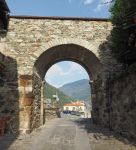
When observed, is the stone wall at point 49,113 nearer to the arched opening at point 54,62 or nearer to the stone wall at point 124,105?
the arched opening at point 54,62

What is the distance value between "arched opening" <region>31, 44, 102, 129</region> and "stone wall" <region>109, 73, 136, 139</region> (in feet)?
8.40

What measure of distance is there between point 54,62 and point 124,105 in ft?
23.8

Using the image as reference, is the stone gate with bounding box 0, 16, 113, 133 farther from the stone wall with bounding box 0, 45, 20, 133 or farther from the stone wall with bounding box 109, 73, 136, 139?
the stone wall with bounding box 109, 73, 136, 139

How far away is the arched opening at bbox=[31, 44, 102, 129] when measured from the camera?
47.2 feet

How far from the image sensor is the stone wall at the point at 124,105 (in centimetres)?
982

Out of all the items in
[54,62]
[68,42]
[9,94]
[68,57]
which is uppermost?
[68,42]

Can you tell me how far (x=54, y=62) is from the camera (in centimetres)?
1727

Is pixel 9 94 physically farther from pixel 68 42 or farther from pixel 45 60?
pixel 68 42

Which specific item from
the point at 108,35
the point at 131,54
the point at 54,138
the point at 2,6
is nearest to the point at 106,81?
the point at 108,35

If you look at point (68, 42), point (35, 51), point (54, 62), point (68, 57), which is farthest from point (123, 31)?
point (54, 62)

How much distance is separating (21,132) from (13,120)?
0.74 m

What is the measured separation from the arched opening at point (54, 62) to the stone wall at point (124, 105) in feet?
8.40

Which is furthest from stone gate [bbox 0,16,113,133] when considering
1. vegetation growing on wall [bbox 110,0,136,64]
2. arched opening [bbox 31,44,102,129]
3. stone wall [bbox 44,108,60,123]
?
stone wall [bbox 44,108,60,123]

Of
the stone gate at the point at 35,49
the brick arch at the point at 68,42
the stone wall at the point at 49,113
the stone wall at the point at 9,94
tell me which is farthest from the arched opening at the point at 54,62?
Answer: the stone wall at the point at 49,113
